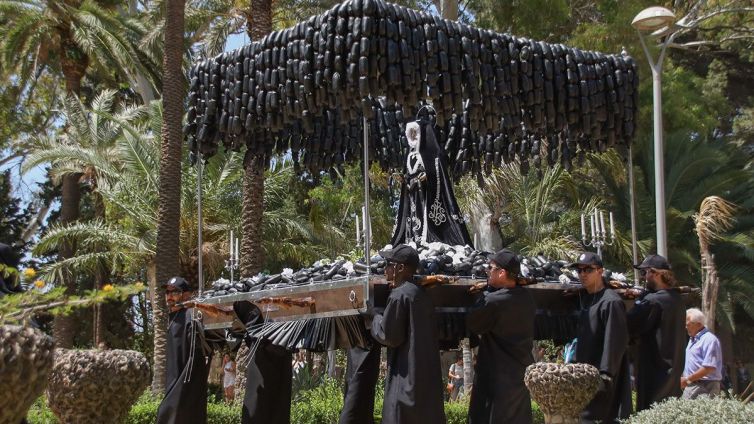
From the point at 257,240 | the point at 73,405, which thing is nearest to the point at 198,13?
the point at 257,240

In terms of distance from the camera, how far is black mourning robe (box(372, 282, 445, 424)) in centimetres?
761

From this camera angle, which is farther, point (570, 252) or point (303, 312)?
point (570, 252)

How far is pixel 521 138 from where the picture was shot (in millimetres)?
10570

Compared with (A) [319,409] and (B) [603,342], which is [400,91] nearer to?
(B) [603,342]

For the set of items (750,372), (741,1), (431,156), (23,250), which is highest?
(741,1)

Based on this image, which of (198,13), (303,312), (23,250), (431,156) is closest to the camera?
(303,312)

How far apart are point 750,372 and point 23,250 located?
80.4 ft

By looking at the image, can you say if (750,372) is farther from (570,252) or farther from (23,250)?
(23,250)

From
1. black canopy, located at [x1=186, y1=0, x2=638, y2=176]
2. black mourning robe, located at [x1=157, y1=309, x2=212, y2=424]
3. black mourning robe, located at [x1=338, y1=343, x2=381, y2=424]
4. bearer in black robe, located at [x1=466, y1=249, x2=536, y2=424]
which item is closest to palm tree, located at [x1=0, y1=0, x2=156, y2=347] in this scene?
black canopy, located at [x1=186, y1=0, x2=638, y2=176]

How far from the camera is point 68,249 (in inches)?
1051

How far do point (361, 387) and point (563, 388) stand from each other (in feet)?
9.38

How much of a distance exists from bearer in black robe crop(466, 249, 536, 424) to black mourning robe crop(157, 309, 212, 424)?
2781 mm

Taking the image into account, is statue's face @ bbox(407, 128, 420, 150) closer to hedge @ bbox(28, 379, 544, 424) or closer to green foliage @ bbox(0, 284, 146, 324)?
hedge @ bbox(28, 379, 544, 424)

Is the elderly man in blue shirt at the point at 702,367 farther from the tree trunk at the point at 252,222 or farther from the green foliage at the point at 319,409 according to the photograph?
the tree trunk at the point at 252,222
